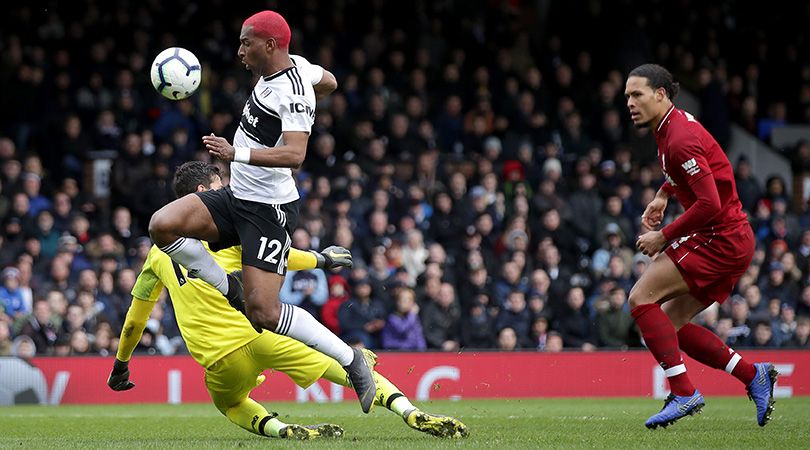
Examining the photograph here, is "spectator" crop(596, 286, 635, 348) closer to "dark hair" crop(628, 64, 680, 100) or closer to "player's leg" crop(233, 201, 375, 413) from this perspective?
"dark hair" crop(628, 64, 680, 100)

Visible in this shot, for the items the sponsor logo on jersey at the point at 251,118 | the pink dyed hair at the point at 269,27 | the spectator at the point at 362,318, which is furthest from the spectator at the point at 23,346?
the pink dyed hair at the point at 269,27

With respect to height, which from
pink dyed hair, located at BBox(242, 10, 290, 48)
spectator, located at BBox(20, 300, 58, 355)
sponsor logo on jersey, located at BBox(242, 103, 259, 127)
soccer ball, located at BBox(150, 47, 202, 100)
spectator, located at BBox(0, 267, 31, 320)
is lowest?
spectator, located at BBox(20, 300, 58, 355)

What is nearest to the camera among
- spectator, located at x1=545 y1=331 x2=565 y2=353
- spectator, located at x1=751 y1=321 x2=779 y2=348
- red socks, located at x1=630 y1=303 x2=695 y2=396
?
red socks, located at x1=630 y1=303 x2=695 y2=396

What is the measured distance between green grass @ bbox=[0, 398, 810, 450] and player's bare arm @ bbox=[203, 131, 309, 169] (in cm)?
160

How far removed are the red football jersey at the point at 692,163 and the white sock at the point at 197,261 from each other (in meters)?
2.92

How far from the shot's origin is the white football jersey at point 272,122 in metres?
7.68

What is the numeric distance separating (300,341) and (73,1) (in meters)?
12.3

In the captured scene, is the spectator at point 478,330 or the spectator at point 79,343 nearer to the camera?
the spectator at point 79,343

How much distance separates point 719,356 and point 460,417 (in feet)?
7.82

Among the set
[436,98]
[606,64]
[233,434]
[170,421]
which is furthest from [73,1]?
[233,434]

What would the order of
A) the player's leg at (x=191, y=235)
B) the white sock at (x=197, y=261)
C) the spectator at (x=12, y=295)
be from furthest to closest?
the spectator at (x=12, y=295)
the white sock at (x=197, y=261)
the player's leg at (x=191, y=235)

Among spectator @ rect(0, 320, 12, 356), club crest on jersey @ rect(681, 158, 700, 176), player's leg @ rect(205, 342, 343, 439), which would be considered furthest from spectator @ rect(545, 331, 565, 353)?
player's leg @ rect(205, 342, 343, 439)

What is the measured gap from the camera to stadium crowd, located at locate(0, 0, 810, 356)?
50.9 ft

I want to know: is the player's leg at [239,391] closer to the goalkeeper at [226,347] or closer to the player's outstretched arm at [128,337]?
the goalkeeper at [226,347]
